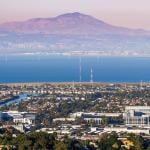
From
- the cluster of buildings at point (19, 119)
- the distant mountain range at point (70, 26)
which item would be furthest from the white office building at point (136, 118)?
the distant mountain range at point (70, 26)

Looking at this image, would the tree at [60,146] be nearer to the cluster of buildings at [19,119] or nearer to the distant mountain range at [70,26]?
the cluster of buildings at [19,119]

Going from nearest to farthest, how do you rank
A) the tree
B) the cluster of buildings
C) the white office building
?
the tree → the cluster of buildings → the white office building

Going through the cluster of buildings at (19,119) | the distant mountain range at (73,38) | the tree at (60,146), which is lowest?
the cluster of buildings at (19,119)

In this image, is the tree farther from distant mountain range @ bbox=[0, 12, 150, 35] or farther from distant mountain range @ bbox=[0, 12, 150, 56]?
distant mountain range @ bbox=[0, 12, 150, 35]

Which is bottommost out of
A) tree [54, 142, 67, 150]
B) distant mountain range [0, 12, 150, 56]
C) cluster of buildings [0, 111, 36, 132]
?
cluster of buildings [0, 111, 36, 132]

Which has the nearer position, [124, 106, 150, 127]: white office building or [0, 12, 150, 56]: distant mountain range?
[124, 106, 150, 127]: white office building

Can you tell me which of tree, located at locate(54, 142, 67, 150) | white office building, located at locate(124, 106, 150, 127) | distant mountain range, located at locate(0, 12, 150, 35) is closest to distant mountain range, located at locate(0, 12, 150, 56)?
distant mountain range, located at locate(0, 12, 150, 35)

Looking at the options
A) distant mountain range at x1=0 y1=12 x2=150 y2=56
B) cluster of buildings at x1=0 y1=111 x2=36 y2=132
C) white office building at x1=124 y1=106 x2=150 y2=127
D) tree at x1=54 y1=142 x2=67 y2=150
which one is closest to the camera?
tree at x1=54 y1=142 x2=67 y2=150
